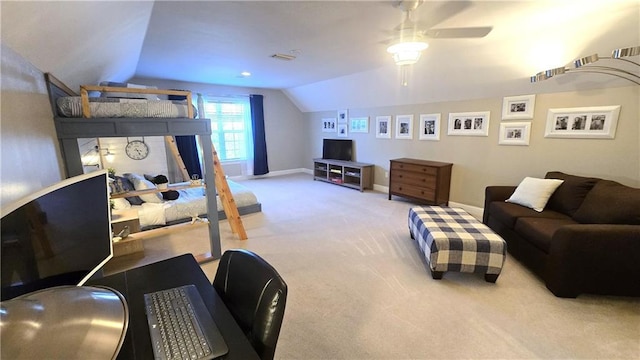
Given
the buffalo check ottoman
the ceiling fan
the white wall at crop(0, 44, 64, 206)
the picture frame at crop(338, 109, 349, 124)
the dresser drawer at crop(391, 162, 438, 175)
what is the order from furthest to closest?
the picture frame at crop(338, 109, 349, 124) → the dresser drawer at crop(391, 162, 438, 175) → the buffalo check ottoman → the ceiling fan → the white wall at crop(0, 44, 64, 206)

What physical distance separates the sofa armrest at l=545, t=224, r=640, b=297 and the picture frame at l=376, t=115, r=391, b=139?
11.5 feet

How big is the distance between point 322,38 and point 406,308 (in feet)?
9.03

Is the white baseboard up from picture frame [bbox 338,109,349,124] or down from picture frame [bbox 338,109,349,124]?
down

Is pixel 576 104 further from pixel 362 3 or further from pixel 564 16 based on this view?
pixel 362 3

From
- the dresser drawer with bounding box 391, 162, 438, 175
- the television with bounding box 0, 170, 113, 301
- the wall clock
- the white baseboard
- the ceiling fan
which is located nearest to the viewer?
the television with bounding box 0, 170, 113, 301

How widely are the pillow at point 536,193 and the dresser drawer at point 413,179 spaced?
1.28 meters

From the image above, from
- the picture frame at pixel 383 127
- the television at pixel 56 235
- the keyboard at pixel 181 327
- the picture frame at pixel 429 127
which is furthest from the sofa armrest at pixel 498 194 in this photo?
the television at pixel 56 235

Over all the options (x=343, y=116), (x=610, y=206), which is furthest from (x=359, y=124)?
(x=610, y=206)

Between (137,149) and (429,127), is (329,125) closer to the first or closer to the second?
(429,127)

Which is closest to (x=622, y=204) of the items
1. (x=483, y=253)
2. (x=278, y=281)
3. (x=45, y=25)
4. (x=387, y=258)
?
(x=483, y=253)

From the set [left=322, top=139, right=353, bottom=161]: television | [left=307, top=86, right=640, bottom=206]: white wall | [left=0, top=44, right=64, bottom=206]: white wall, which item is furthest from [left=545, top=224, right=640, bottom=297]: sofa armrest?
[left=322, top=139, right=353, bottom=161]: television

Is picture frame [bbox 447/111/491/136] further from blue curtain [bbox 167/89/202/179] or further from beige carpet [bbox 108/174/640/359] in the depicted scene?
blue curtain [bbox 167/89/202/179]

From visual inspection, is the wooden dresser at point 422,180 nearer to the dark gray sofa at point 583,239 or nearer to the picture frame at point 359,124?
the picture frame at point 359,124

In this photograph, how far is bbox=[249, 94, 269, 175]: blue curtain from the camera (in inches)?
259
